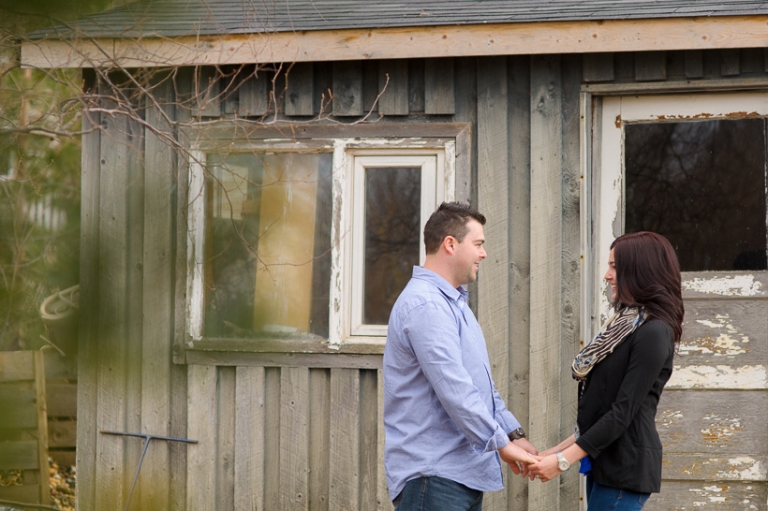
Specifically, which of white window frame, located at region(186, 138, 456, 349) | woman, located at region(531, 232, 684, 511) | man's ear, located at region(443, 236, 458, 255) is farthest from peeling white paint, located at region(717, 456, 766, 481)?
man's ear, located at region(443, 236, 458, 255)

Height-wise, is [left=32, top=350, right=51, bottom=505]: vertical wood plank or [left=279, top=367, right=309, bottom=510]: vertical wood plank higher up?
[left=32, top=350, right=51, bottom=505]: vertical wood plank

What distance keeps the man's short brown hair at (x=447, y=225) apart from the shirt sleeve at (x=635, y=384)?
78cm

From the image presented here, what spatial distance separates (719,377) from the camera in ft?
14.8

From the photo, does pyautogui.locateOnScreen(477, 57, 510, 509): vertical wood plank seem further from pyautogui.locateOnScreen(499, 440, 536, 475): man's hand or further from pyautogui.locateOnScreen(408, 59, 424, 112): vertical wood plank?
pyautogui.locateOnScreen(499, 440, 536, 475): man's hand

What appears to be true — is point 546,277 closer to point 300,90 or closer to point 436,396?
point 436,396

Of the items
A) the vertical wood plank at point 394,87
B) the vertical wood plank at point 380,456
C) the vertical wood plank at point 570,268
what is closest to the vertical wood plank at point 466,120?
the vertical wood plank at point 394,87

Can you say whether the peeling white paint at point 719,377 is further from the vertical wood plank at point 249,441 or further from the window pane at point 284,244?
the vertical wood plank at point 249,441

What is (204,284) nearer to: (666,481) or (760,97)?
(666,481)

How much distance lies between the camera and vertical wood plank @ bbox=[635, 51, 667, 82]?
4.50 meters

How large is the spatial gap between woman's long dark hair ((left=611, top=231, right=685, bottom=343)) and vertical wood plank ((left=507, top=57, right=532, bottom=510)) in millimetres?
1346

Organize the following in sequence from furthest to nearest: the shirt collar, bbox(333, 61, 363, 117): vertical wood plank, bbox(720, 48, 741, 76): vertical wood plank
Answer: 1. bbox(333, 61, 363, 117): vertical wood plank
2. bbox(720, 48, 741, 76): vertical wood plank
3. the shirt collar

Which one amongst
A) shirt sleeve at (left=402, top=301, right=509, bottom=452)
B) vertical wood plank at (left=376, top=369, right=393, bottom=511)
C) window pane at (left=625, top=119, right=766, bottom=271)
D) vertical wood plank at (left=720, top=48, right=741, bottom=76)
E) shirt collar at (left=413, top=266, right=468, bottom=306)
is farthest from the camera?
vertical wood plank at (left=376, top=369, right=393, bottom=511)

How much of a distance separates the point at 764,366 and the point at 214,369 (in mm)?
2975

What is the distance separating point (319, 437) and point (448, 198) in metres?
1.51
